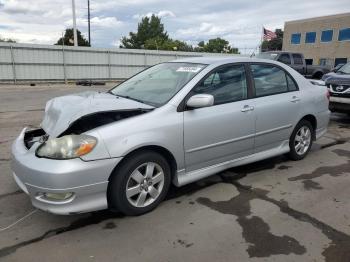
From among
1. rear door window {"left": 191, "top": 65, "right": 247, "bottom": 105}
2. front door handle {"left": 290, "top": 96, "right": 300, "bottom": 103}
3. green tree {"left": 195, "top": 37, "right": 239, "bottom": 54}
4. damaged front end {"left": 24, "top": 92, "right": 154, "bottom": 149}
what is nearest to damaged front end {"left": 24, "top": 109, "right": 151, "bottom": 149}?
damaged front end {"left": 24, "top": 92, "right": 154, "bottom": 149}

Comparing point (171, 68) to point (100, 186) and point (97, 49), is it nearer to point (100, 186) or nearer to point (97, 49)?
point (100, 186)

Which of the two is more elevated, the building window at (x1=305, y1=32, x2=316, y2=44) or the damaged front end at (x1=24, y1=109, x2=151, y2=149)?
the building window at (x1=305, y1=32, x2=316, y2=44)

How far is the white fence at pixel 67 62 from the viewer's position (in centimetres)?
2106

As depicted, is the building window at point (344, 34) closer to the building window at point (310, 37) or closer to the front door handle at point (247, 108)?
the building window at point (310, 37)

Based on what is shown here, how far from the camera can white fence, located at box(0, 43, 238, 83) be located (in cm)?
2106

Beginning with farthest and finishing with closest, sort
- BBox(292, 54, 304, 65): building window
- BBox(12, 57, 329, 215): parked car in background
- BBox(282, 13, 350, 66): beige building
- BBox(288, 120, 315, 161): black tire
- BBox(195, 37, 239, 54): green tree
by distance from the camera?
1. BBox(195, 37, 239, 54): green tree
2. BBox(282, 13, 350, 66): beige building
3. BBox(292, 54, 304, 65): building window
4. BBox(288, 120, 315, 161): black tire
5. BBox(12, 57, 329, 215): parked car in background

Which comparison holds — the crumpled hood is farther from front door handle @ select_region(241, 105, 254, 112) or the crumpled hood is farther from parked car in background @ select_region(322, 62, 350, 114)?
parked car in background @ select_region(322, 62, 350, 114)

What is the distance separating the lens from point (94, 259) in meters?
2.82

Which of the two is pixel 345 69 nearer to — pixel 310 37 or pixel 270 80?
pixel 270 80

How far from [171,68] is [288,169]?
2.20 meters

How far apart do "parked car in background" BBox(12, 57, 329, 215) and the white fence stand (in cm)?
1894

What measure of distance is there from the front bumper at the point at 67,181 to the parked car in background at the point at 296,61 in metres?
12.3

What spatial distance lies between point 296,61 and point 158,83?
12.9m

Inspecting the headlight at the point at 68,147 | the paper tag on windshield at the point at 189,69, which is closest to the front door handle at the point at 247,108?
the paper tag on windshield at the point at 189,69
